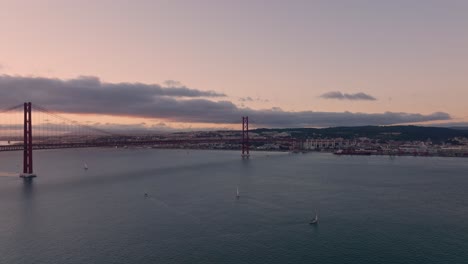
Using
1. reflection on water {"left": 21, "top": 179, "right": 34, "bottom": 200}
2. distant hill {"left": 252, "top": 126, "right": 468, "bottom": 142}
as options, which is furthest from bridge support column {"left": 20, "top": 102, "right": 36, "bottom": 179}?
distant hill {"left": 252, "top": 126, "right": 468, "bottom": 142}

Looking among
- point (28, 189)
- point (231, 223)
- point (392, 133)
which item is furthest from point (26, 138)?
point (392, 133)

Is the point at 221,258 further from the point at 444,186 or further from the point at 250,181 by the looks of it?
the point at 444,186

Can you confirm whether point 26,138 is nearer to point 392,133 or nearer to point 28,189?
point 28,189

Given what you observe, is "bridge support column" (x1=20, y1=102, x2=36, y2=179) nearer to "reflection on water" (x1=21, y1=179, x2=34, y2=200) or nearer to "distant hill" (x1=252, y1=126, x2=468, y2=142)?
"reflection on water" (x1=21, y1=179, x2=34, y2=200)

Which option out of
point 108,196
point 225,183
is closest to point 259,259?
point 108,196

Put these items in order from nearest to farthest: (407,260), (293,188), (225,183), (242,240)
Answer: (407,260) → (242,240) → (293,188) → (225,183)

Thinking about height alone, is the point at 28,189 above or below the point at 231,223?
above
